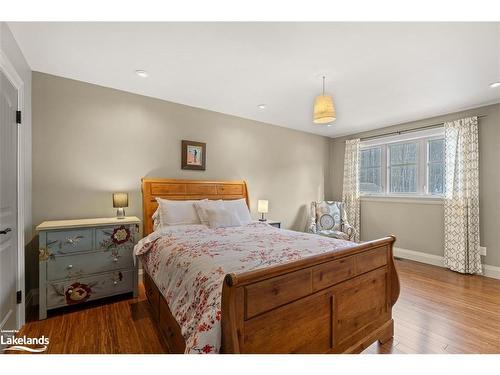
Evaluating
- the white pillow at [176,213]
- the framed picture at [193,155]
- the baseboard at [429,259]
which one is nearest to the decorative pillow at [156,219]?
the white pillow at [176,213]

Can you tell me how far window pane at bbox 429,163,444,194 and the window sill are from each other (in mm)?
151

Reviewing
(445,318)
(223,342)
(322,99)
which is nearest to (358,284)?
(223,342)

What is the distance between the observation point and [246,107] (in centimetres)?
369

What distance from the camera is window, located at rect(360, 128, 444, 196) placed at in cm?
404

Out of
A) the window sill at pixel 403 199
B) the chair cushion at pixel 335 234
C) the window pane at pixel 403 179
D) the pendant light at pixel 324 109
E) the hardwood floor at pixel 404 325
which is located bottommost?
the hardwood floor at pixel 404 325

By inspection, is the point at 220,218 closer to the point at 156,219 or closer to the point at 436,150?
the point at 156,219

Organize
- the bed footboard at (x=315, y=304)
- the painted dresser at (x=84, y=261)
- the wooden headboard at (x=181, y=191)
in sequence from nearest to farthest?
the bed footboard at (x=315, y=304)
the painted dresser at (x=84, y=261)
the wooden headboard at (x=181, y=191)

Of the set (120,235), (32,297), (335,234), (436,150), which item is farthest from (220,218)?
(436,150)

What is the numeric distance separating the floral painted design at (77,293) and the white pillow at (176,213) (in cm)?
94

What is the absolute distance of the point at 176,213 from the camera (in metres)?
2.92

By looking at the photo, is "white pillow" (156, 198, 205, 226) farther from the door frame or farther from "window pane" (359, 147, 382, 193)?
"window pane" (359, 147, 382, 193)

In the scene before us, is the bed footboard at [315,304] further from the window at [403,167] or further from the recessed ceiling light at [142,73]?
the window at [403,167]

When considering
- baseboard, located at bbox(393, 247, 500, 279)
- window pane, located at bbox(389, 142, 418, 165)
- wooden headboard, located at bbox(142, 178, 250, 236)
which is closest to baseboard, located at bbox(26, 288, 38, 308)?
wooden headboard, located at bbox(142, 178, 250, 236)

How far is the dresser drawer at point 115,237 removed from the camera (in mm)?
2527
